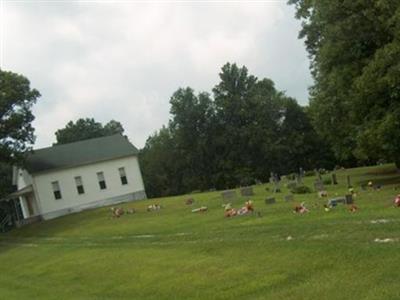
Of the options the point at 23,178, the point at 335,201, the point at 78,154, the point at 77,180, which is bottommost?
the point at 335,201

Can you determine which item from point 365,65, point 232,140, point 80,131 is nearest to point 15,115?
point 365,65

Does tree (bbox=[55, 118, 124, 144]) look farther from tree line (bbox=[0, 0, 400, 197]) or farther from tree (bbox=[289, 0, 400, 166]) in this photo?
tree (bbox=[289, 0, 400, 166])

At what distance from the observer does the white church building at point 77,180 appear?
168 ft

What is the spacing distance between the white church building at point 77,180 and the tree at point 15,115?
6008mm

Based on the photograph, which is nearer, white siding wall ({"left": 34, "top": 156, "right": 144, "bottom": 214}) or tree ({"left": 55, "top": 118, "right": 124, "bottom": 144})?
white siding wall ({"left": 34, "top": 156, "right": 144, "bottom": 214})

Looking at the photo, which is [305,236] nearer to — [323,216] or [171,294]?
[323,216]

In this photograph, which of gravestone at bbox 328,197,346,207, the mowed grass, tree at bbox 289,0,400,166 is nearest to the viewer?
the mowed grass

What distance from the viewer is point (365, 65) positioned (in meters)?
30.1

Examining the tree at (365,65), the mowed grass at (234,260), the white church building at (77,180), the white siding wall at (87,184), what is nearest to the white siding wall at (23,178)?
the white church building at (77,180)

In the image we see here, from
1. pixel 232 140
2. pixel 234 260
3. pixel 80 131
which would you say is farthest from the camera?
pixel 80 131

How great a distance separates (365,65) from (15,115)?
24.8 m

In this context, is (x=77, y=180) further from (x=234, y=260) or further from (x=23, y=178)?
(x=234, y=260)

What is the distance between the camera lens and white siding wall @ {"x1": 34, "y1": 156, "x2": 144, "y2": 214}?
51.1 meters

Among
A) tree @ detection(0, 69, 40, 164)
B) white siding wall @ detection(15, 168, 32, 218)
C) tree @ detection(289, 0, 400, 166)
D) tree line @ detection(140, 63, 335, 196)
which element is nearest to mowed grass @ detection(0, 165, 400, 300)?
tree @ detection(289, 0, 400, 166)
